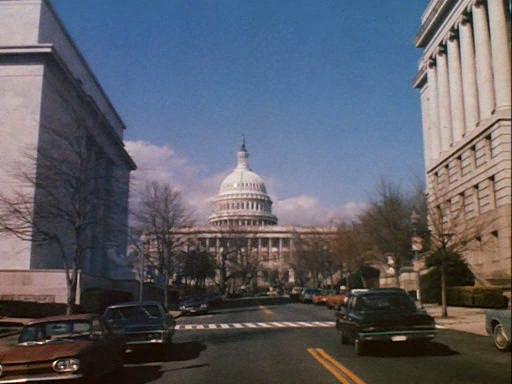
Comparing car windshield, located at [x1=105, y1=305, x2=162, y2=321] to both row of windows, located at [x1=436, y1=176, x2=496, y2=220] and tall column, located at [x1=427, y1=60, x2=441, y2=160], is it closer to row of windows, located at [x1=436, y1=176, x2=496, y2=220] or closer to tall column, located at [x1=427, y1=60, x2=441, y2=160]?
row of windows, located at [x1=436, y1=176, x2=496, y2=220]

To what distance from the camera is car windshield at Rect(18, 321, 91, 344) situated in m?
11.0

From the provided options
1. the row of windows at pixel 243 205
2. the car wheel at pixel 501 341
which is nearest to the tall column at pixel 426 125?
the car wheel at pixel 501 341

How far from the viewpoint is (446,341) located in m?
17.2

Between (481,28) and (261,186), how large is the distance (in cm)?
11431

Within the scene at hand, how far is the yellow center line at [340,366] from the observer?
10370 mm

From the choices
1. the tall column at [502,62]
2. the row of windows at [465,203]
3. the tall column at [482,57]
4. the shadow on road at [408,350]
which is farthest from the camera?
the tall column at [482,57]

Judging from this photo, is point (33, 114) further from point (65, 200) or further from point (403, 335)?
point (403, 335)

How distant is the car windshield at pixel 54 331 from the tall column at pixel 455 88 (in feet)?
131

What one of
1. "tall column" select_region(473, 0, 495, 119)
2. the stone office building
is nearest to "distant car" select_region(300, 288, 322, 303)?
the stone office building

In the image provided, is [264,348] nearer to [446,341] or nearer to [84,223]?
[446,341]


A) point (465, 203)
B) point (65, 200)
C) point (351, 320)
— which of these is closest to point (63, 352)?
point (351, 320)

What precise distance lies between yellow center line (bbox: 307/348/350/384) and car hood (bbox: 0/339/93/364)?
4.37 m

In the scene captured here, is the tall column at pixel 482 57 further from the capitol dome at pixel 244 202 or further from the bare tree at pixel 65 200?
the capitol dome at pixel 244 202

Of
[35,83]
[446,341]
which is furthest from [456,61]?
[446,341]
